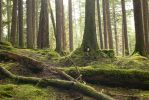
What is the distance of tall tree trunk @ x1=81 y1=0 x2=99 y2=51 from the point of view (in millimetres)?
12326

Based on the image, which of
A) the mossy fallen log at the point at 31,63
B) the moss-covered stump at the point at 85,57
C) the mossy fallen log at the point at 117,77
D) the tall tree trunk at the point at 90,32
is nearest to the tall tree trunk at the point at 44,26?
the tall tree trunk at the point at 90,32

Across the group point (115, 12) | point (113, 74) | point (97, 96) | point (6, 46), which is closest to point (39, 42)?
point (6, 46)

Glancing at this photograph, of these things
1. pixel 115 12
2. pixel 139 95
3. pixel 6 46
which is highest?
pixel 115 12

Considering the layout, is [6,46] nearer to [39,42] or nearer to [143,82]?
[39,42]

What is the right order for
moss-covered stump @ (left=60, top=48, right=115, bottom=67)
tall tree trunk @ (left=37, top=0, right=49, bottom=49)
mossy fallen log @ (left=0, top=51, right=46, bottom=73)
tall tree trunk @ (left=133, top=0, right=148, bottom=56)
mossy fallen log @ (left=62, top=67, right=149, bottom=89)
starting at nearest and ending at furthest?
1. mossy fallen log @ (left=62, top=67, right=149, bottom=89)
2. mossy fallen log @ (left=0, top=51, right=46, bottom=73)
3. moss-covered stump @ (left=60, top=48, right=115, bottom=67)
4. tall tree trunk @ (left=133, top=0, right=148, bottom=56)
5. tall tree trunk @ (left=37, top=0, right=49, bottom=49)

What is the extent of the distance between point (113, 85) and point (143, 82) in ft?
2.99

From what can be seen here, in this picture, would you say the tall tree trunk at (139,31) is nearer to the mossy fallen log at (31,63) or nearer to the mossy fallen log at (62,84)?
the mossy fallen log at (31,63)

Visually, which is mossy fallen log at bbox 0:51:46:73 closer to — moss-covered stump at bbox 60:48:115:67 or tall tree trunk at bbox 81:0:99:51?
moss-covered stump at bbox 60:48:115:67

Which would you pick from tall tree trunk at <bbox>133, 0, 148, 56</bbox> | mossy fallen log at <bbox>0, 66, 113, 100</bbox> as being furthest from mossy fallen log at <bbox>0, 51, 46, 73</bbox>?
tall tree trunk at <bbox>133, 0, 148, 56</bbox>

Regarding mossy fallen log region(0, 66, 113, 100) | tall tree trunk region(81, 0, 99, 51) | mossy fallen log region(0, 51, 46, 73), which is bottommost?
mossy fallen log region(0, 66, 113, 100)

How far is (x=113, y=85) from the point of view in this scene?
Answer: 870cm

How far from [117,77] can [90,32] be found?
4.34m

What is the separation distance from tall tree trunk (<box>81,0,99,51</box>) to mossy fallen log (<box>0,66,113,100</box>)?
449 centimetres

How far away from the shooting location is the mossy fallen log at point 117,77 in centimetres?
855
